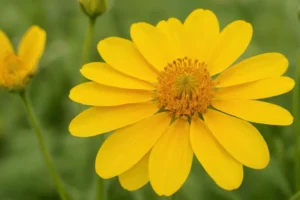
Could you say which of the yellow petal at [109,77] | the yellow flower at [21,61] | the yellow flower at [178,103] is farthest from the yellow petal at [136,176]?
the yellow flower at [21,61]

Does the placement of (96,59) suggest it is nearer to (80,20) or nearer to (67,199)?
(80,20)

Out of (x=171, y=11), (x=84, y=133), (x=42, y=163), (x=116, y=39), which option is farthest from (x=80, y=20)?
(x=84, y=133)

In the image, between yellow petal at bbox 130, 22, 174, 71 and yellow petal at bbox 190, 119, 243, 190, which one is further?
yellow petal at bbox 130, 22, 174, 71

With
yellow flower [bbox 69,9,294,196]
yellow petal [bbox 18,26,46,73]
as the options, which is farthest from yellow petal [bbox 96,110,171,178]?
yellow petal [bbox 18,26,46,73]

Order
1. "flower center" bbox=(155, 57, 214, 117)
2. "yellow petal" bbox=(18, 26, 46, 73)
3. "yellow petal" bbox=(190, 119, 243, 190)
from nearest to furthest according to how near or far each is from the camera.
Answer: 1. "yellow petal" bbox=(190, 119, 243, 190)
2. "flower center" bbox=(155, 57, 214, 117)
3. "yellow petal" bbox=(18, 26, 46, 73)

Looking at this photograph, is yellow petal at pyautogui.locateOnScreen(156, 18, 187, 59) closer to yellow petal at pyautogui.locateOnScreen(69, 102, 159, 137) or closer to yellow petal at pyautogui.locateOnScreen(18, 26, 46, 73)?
yellow petal at pyautogui.locateOnScreen(69, 102, 159, 137)

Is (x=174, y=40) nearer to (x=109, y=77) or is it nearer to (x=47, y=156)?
(x=109, y=77)

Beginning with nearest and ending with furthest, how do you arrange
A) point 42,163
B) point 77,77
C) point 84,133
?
1. point 84,133
2. point 42,163
3. point 77,77
